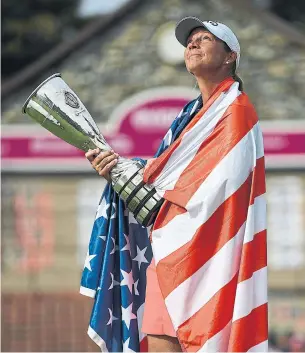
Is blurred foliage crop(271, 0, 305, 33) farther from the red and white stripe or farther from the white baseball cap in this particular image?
the red and white stripe

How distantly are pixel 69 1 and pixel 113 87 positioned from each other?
1057 centimetres

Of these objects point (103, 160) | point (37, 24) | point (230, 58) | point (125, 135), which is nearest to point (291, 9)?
point (37, 24)

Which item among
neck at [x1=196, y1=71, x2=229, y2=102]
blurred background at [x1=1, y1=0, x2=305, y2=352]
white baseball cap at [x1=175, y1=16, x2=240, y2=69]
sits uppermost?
blurred background at [x1=1, y1=0, x2=305, y2=352]

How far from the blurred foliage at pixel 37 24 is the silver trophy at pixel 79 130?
791 inches

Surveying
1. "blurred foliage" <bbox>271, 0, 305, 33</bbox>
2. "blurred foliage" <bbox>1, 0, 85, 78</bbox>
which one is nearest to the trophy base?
"blurred foliage" <bbox>271, 0, 305, 33</bbox>

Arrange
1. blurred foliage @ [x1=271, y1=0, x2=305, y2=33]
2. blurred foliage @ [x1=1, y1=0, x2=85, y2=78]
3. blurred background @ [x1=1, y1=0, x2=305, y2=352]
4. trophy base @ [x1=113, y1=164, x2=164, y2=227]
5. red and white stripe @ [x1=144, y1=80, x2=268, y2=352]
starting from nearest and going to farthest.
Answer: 1. red and white stripe @ [x1=144, y1=80, x2=268, y2=352]
2. trophy base @ [x1=113, y1=164, x2=164, y2=227]
3. blurred background @ [x1=1, y1=0, x2=305, y2=352]
4. blurred foliage @ [x1=271, y1=0, x2=305, y2=33]
5. blurred foliage @ [x1=1, y1=0, x2=85, y2=78]

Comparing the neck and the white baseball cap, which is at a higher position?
the white baseball cap

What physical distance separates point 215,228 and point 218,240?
0.14ft

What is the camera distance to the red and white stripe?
419cm

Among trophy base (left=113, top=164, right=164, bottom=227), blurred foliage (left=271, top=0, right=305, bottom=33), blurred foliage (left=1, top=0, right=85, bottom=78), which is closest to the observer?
trophy base (left=113, top=164, right=164, bottom=227)

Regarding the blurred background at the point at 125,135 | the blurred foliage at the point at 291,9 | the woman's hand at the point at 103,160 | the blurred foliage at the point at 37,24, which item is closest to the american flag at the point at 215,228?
the woman's hand at the point at 103,160

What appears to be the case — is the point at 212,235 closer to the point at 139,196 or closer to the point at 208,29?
the point at 139,196

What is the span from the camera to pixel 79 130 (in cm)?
446

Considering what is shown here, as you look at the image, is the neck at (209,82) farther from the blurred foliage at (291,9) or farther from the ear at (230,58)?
the blurred foliage at (291,9)
